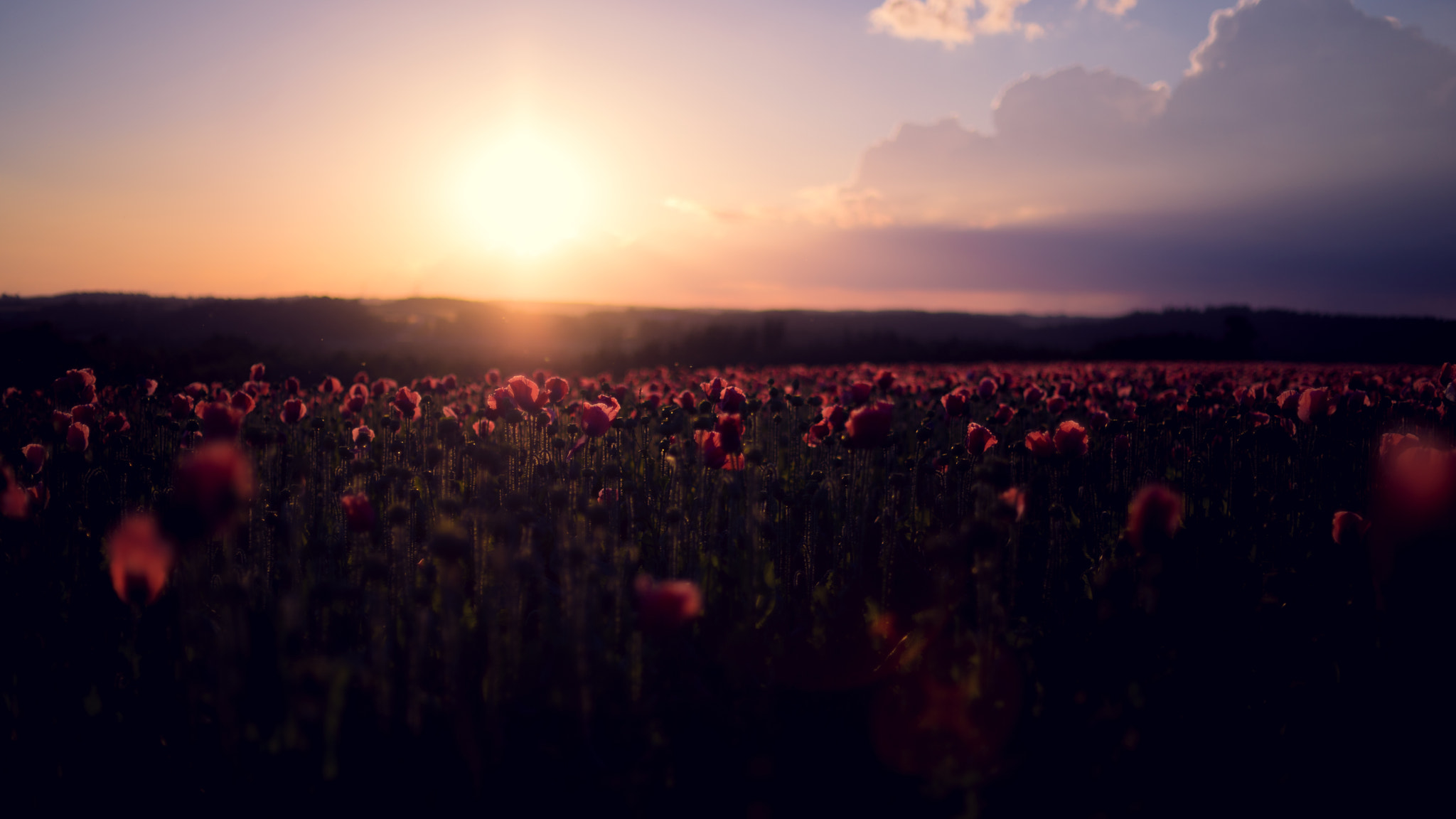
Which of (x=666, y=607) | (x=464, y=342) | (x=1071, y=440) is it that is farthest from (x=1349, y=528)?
(x=464, y=342)

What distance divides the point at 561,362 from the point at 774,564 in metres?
21.0

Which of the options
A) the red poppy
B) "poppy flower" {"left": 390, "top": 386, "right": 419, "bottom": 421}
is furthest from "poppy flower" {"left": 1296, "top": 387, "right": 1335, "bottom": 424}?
"poppy flower" {"left": 390, "top": 386, "right": 419, "bottom": 421}

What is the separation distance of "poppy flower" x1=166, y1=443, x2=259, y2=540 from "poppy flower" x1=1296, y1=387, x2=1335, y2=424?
21.3ft

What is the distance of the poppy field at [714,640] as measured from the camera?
2381mm

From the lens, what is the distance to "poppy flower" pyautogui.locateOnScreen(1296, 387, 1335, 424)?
5.15 meters

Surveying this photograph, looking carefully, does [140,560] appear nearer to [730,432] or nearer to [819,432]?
[730,432]

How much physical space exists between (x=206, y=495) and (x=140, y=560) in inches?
13.6

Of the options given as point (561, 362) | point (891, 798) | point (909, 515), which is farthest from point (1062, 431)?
point (561, 362)

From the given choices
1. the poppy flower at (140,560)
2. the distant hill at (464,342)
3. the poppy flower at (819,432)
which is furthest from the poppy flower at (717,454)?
the distant hill at (464,342)

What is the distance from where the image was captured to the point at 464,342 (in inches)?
1813

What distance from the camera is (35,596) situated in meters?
3.54

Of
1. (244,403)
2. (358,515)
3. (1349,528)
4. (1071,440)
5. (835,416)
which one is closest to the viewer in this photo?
(358,515)

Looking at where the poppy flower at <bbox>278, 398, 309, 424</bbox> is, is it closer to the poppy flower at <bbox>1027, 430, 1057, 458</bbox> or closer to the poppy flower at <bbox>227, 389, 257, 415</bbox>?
the poppy flower at <bbox>227, 389, 257, 415</bbox>

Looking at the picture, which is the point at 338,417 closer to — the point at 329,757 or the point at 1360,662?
the point at 329,757
